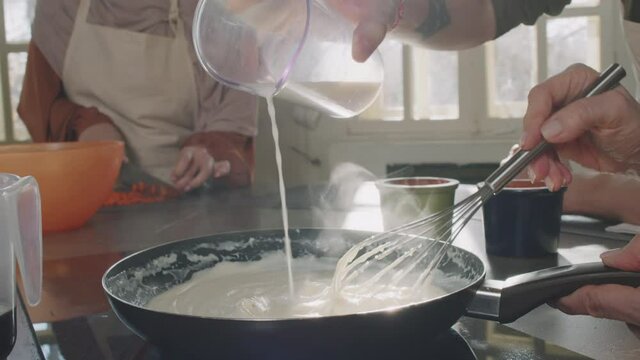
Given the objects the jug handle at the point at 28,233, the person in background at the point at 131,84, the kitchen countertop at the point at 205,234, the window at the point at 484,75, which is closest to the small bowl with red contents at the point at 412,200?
the kitchen countertop at the point at 205,234

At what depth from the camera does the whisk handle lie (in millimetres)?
736

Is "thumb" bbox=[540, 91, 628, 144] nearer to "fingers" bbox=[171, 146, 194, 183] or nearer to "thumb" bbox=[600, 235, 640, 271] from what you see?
"thumb" bbox=[600, 235, 640, 271]

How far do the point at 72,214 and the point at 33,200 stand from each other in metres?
0.58

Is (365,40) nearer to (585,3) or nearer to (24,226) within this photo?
(24,226)

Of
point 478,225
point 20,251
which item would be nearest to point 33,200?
point 20,251

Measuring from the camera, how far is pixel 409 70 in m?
2.65

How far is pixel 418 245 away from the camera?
28.6 inches

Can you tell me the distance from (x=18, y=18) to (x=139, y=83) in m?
1.14

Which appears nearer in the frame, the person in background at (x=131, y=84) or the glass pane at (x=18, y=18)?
the person in background at (x=131, y=84)

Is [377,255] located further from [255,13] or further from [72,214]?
[72,214]

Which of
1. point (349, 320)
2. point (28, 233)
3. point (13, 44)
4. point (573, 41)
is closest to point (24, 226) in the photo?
point (28, 233)

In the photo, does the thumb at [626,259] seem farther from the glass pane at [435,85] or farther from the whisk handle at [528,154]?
the glass pane at [435,85]

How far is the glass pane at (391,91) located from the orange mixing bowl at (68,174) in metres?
1.63

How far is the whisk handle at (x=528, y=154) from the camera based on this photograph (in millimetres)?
736
